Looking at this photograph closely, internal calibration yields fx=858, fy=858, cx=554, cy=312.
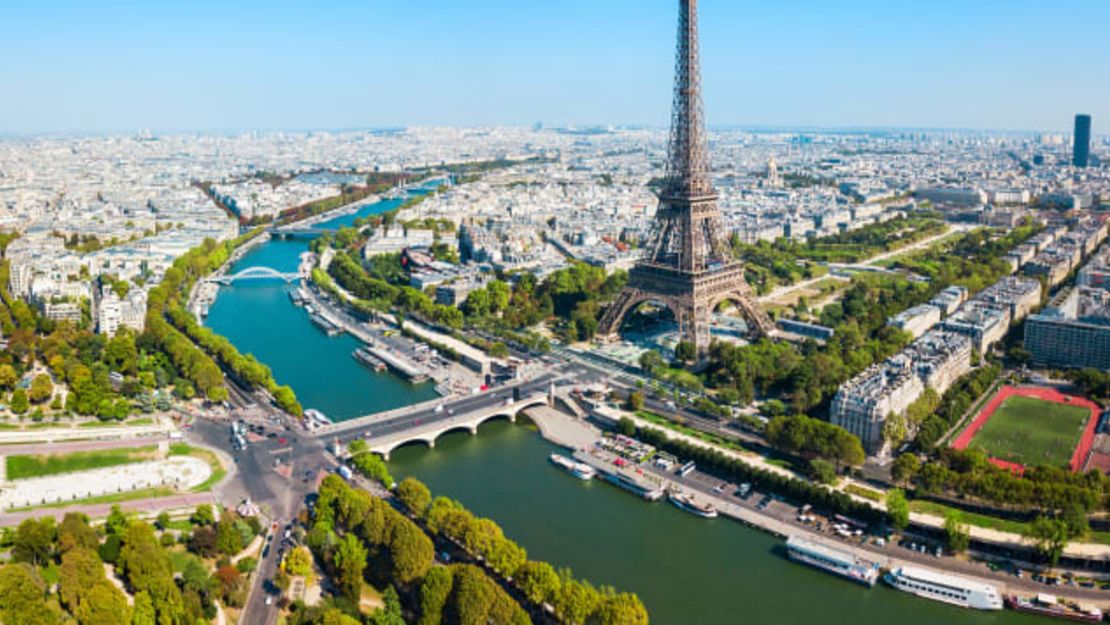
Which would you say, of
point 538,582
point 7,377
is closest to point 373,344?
point 7,377

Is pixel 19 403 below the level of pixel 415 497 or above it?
above

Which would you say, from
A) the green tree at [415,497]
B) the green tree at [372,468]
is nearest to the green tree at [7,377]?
the green tree at [372,468]

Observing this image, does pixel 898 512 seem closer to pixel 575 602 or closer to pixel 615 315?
pixel 575 602

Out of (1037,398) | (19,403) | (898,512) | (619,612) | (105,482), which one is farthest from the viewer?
(1037,398)

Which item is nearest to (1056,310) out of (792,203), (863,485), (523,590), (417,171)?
(863,485)

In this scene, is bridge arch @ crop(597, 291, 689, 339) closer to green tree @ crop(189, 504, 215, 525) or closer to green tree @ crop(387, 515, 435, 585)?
green tree @ crop(387, 515, 435, 585)

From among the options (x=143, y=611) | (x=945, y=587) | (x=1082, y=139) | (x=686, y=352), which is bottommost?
(x=945, y=587)
